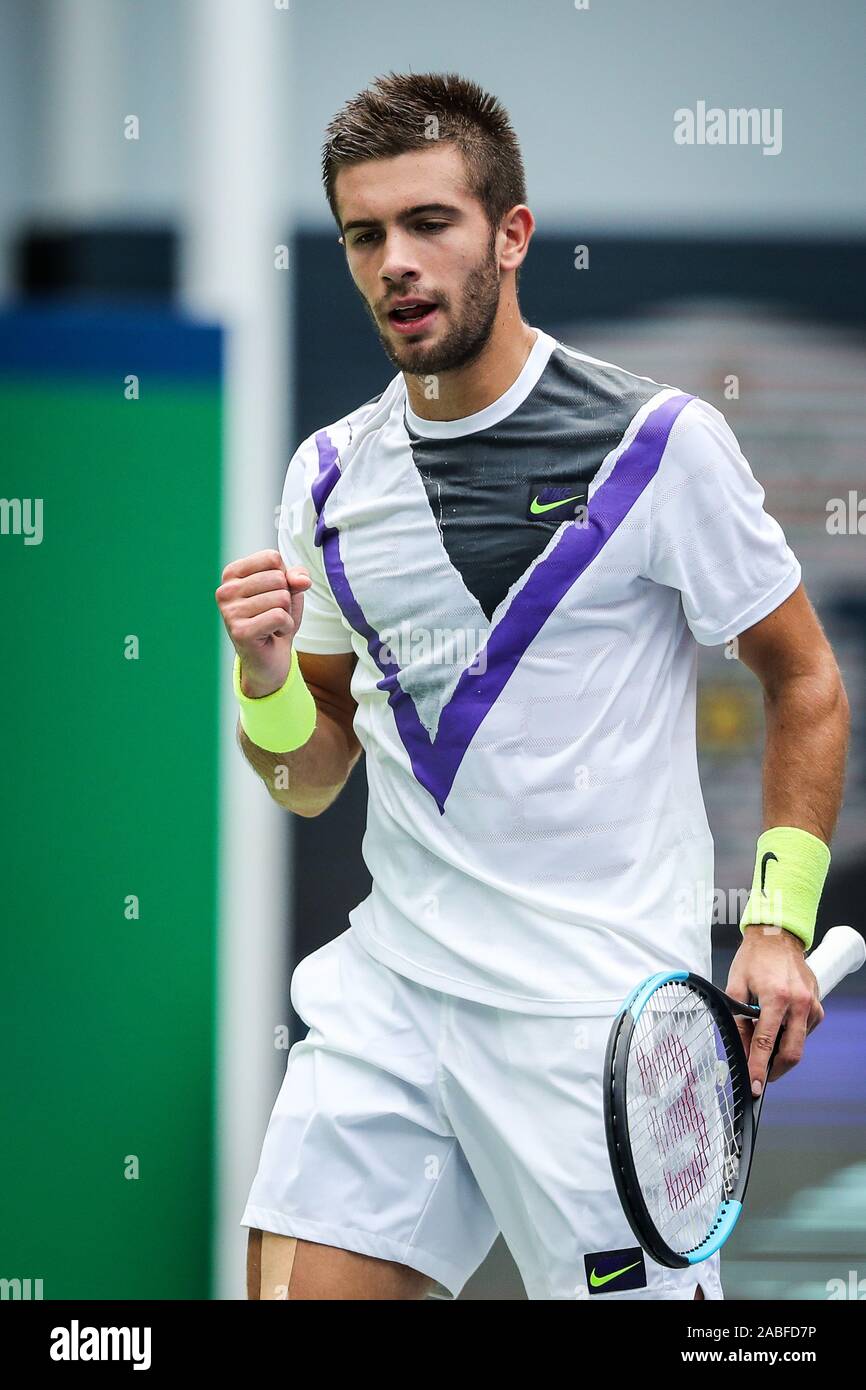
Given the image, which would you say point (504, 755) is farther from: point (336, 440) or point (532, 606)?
point (336, 440)

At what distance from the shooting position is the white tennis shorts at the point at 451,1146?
2.08m

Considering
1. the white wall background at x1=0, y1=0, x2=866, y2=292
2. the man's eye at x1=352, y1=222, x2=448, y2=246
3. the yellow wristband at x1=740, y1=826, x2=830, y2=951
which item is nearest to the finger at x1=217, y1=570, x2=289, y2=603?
the man's eye at x1=352, y1=222, x2=448, y2=246

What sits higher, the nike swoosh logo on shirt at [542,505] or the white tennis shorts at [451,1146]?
the nike swoosh logo on shirt at [542,505]

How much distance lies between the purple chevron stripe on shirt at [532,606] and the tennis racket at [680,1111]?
1.32 ft

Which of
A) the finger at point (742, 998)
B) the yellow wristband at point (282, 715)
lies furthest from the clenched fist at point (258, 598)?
the finger at point (742, 998)

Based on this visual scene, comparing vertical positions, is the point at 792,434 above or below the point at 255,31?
below

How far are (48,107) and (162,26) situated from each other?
0.83 feet

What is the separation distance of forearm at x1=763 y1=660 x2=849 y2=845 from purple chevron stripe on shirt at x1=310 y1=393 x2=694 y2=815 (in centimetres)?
31

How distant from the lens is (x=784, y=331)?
10.3 feet

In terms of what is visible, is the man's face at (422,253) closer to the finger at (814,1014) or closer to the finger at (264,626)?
the finger at (264,626)

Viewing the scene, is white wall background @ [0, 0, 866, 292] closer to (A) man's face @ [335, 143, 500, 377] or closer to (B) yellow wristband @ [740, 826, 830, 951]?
(A) man's face @ [335, 143, 500, 377]

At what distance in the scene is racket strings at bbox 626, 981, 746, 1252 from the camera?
1933 millimetres
